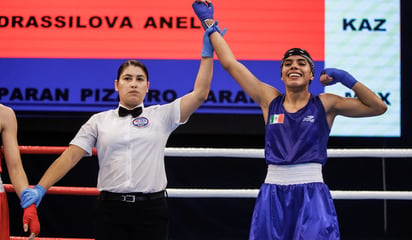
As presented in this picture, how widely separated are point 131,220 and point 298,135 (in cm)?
73

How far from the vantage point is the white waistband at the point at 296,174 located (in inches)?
85.7

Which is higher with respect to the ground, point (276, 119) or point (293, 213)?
point (276, 119)

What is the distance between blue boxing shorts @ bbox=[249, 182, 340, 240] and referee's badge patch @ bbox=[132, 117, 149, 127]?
546 millimetres

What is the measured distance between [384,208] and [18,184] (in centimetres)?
265

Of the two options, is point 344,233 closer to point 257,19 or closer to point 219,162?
point 219,162

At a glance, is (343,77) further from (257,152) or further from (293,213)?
(257,152)

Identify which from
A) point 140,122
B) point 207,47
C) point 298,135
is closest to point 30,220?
point 140,122

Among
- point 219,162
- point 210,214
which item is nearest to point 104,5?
point 219,162

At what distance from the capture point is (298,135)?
7.25ft

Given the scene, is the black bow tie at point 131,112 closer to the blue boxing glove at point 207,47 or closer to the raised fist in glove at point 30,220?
the blue boxing glove at point 207,47

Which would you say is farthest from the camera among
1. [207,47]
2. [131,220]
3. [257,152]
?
[257,152]

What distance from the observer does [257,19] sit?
12.1 feet

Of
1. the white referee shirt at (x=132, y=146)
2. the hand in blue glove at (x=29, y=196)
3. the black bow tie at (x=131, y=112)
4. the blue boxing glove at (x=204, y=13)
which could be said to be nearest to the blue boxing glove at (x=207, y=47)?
the blue boxing glove at (x=204, y=13)

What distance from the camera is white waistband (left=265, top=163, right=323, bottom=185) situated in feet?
7.14
